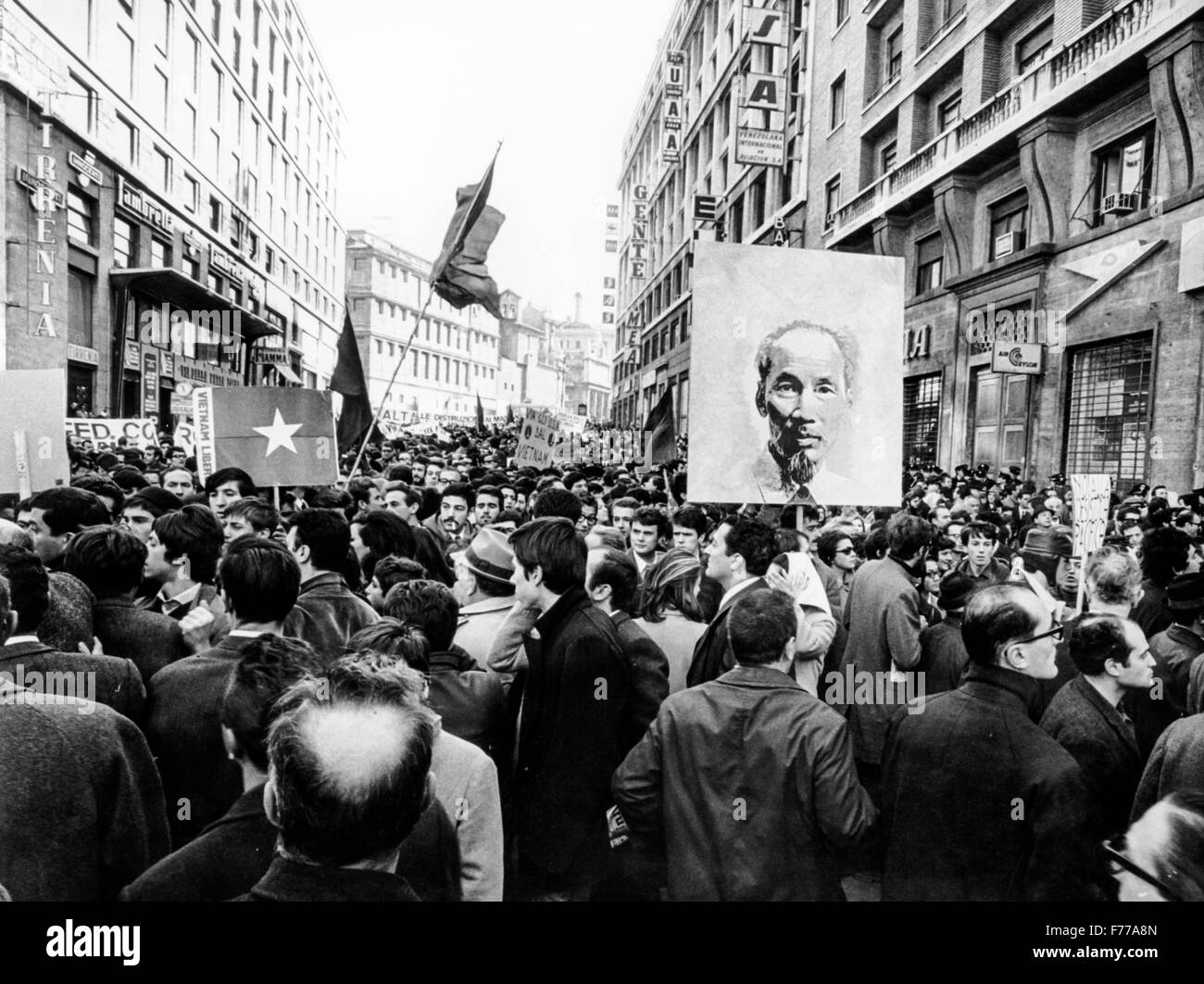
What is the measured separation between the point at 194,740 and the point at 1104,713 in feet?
9.07

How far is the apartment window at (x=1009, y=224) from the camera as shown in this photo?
16797 mm

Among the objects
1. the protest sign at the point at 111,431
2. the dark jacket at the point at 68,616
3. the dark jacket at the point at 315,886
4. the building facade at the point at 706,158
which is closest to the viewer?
the dark jacket at the point at 315,886

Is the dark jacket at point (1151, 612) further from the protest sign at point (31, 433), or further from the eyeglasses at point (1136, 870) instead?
the protest sign at point (31, 433)

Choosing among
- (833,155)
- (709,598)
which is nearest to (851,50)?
(833,155)

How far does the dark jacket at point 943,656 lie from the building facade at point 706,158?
20.8ft

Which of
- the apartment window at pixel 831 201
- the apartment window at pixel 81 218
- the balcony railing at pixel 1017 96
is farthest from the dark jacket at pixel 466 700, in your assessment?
the apartment window at pixel 831 201

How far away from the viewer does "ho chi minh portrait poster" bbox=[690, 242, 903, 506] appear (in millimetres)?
4047

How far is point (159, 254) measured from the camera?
72.7 feet

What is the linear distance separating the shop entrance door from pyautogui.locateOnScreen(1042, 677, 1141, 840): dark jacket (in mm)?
14622

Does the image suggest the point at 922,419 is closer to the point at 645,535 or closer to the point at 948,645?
the point at 645,535

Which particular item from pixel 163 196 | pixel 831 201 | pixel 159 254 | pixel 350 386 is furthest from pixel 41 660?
pixel 831 201

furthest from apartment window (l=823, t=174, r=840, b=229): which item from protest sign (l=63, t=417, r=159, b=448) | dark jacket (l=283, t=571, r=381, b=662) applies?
dark jacket (l=283, t=571, r=381, b=662)
